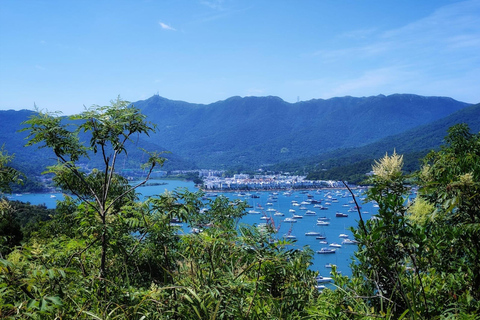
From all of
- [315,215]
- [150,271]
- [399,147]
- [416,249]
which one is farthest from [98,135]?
[399,147]

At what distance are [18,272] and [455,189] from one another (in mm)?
1633

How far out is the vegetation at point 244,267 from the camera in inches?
43.8

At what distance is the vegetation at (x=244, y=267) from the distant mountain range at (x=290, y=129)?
94.2 metres

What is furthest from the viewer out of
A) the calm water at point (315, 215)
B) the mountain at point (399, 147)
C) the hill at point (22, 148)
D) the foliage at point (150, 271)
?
the mountain at point (399, 147)

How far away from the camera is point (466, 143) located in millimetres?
6535

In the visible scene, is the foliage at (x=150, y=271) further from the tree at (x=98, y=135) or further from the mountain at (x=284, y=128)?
the mountain at (x=284, y=128)

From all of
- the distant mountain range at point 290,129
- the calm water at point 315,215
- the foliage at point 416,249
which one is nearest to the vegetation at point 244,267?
the foliage at point 416,249

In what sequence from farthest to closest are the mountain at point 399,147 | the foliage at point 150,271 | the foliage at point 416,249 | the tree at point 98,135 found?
the mountain at point 399,147 < the tree at point 98,135 < the foliage at point 416,249 < the foliage at point 150,271

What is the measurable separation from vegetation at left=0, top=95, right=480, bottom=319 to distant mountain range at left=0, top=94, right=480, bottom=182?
94163mm

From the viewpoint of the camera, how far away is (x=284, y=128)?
173 m

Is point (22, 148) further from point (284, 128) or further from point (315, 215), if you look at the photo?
point (284, 128)

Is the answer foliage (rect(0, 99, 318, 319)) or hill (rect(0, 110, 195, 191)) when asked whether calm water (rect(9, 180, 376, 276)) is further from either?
foliage (rect(0, 99, 318, 319))

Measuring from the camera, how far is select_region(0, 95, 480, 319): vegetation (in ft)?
3.65

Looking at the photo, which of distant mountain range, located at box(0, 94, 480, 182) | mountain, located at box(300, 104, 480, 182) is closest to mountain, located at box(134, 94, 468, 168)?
distant mountain range, located at box(0, 94, 480, 182)
